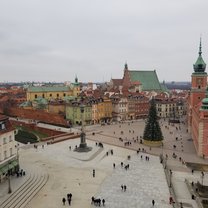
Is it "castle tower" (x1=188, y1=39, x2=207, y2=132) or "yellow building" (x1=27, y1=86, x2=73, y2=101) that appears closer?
"castle tower" (x1=188, y1=39, x2=207, y2=132)

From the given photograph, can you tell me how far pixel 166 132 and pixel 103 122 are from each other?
71.6ft

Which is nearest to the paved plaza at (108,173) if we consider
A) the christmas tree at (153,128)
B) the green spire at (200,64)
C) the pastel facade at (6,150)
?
the pastel facade at (6,150)

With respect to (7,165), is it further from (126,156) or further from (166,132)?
(166,132)

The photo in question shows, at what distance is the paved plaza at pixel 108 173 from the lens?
1184 inches

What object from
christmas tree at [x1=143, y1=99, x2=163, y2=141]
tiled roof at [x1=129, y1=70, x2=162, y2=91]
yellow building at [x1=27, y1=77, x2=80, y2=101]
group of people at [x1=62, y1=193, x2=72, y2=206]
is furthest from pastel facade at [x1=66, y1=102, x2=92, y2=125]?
group of people at [x1=62, y1=193, x2=72, y2=206]

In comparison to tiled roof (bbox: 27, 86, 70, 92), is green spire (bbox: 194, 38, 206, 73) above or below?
above

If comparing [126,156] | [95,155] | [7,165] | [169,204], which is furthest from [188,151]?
[7,165]

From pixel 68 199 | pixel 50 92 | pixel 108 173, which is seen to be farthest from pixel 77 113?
pixel 68 199

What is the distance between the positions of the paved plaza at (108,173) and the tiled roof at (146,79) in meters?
63.1

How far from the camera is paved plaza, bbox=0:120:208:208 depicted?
3006 centimetres

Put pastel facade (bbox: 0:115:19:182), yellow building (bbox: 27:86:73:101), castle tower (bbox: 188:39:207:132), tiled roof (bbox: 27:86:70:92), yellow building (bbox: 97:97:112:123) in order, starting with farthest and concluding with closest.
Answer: tiled roof (bbox: 27:86:70:92) < yellow building (bbox: 27:86:73:101) < yellow building (bbox: 97:97:112:123) < castle tower (bbox: 188:39:207:132) < pastel facade (bbox: 0:115:19:182)

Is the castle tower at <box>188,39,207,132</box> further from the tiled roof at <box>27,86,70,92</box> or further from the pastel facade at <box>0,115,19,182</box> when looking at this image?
the tiled roof at <box>27,86,70,92</box>

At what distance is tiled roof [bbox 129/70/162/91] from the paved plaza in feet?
207

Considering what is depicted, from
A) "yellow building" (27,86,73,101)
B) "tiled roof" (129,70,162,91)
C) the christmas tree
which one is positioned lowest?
the christmas tree
